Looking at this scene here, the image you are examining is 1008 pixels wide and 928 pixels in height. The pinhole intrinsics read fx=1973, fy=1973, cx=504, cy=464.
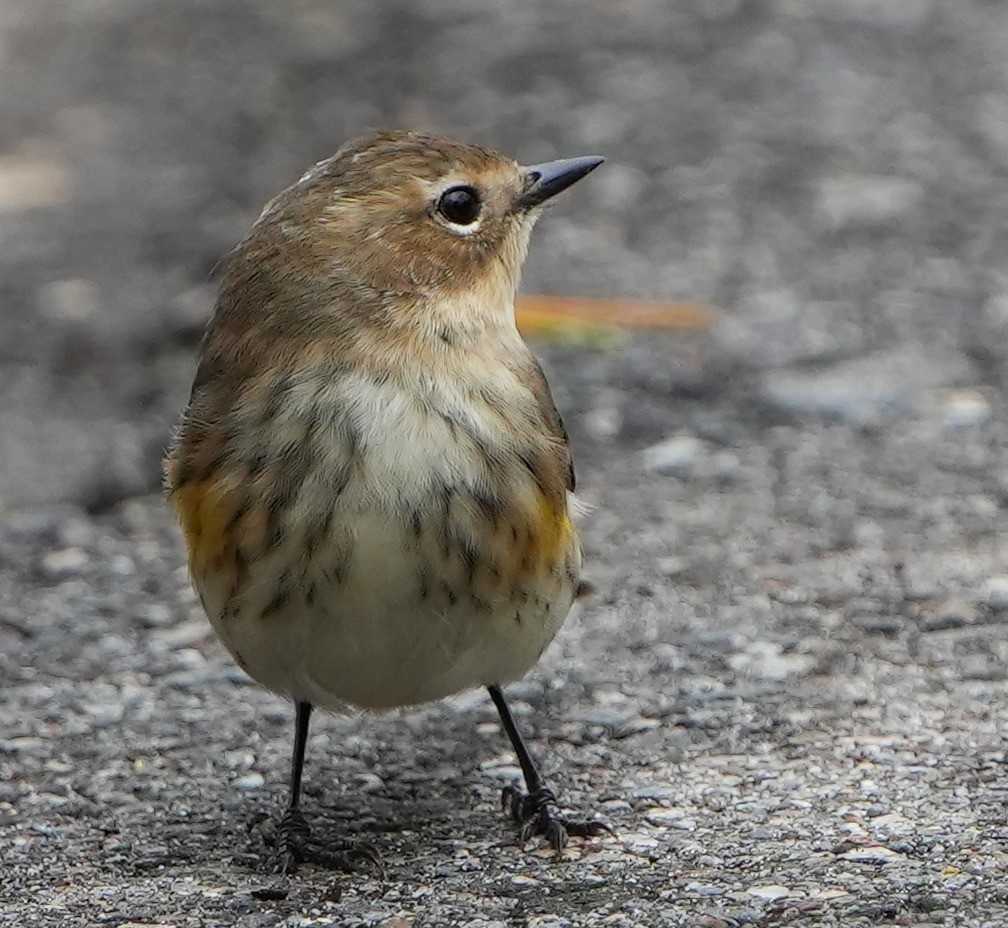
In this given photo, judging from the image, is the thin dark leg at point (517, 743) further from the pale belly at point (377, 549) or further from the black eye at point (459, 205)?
the black eye at point (459, 205)

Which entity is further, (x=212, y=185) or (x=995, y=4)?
(x=995, y=4)

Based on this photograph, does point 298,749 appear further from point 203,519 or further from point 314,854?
point 203,519

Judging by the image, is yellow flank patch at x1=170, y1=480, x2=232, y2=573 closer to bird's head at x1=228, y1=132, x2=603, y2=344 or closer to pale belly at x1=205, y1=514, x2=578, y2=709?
pale belly at x1=205, y1=514, x2=578, y2=709

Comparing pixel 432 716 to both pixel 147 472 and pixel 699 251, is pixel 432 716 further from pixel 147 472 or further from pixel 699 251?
pixel 699 251

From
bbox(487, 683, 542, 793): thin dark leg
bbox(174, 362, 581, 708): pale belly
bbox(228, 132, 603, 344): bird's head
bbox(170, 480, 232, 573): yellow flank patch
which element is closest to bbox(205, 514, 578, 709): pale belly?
bbox(174, 362, 581, 708): pale belly

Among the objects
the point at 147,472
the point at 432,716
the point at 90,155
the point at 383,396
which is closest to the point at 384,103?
the point at 90,155
